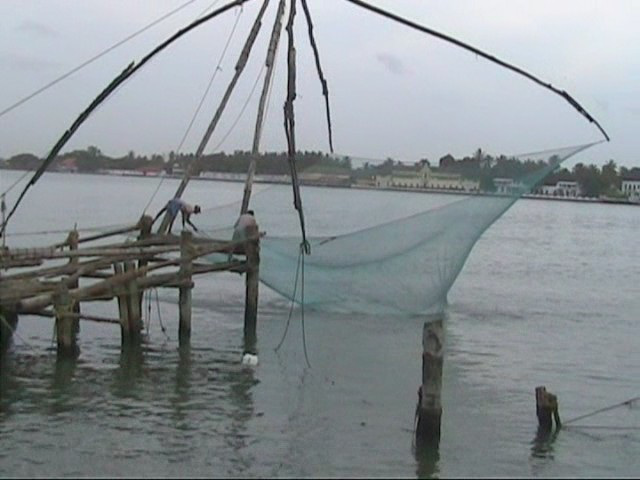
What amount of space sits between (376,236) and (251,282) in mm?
1559

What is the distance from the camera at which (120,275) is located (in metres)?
9.31

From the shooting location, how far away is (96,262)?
9.24m

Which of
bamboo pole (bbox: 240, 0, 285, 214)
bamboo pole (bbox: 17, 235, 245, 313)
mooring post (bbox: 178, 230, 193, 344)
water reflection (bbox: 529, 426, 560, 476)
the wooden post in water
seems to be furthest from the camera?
the wooden post in water

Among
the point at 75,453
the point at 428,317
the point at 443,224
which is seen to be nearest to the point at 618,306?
the point at 428,317

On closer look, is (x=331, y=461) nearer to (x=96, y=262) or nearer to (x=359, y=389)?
(x=359, y=389)

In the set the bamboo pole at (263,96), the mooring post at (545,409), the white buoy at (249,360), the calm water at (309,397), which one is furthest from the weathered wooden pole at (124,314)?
the mooring post at (545,409)

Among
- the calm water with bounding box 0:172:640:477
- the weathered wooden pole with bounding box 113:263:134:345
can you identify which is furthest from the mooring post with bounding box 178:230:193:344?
the weathered wooden pole with bounding box 113:263:134:345

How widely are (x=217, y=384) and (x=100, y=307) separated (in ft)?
18.6

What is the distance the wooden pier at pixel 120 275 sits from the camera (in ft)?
26.2

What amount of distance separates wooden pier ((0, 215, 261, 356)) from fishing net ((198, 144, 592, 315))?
629mm

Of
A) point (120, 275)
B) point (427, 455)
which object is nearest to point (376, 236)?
point (120, 275)

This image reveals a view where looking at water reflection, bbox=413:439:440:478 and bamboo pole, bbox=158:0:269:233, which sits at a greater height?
bamboo pole, bbox=158:0:269:233

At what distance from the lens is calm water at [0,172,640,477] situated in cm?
727

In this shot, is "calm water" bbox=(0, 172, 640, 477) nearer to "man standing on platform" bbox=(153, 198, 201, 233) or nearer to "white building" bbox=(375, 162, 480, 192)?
"white building" bbox=(375, 162, 480, 192)
